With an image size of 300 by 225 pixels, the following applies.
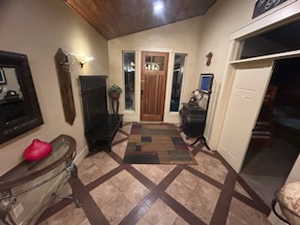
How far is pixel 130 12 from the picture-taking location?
2.31m

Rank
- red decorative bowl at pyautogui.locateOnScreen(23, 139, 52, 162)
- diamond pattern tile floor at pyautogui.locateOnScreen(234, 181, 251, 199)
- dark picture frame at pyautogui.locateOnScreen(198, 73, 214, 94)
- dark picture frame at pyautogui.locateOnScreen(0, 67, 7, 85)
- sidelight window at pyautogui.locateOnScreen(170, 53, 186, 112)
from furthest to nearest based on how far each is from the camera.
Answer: sidelight window at pyautogui.locateOnScreen(170, 53, 186, 112) → dark picture frame at pyautogui.locateOnScreen(198, 73, 214, 94) → diamond pattern tile floor at pyautogui.locateOnScreen(234, 181, 251, 199) → red decorative bowl at pyautogui.locateOnScreen(23, 139, 52, 162) → dark picture frame at pyautogui.locateOnScreen(0, 67, 7, 85)

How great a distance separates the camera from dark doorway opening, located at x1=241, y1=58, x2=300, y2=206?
1966 mm

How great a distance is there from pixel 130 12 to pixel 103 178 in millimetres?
2968

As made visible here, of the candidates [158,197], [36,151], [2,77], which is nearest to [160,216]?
[158,197]

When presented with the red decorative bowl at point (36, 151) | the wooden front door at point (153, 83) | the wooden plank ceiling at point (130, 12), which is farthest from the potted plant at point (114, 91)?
the red decorative bowl at point (36, 151)

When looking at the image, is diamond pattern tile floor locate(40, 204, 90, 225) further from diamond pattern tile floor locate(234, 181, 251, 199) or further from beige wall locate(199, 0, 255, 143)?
beige wall locate(199, 0, 255, 143)

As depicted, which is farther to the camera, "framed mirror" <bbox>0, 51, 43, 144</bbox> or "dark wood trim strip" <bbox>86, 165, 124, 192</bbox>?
"dark wood trim strip" <bbox>86, 165, 124, 192</bbox>

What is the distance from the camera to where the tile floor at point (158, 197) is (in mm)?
1342

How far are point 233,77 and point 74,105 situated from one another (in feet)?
9.26

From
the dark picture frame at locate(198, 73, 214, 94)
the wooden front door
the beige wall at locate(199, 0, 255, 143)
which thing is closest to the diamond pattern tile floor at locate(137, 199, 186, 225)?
the beige wall at locate(199, 0, 255, 143)

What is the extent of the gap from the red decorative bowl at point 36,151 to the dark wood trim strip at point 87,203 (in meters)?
0.75

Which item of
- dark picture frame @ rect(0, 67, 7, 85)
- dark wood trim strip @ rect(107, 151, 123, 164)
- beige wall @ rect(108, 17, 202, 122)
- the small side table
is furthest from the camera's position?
beige wall @ rect(108, 17, 202, 122)

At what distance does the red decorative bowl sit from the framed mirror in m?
0.17

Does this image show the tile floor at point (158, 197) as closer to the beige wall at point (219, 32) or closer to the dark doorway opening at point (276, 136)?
the dark doorway opening at point (276, 136)
